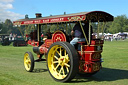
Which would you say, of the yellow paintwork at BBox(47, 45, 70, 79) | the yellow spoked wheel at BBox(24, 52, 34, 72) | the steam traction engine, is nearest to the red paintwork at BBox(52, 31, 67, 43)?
the steam traction engine

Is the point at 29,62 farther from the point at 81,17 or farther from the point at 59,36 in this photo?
the point at 81,17

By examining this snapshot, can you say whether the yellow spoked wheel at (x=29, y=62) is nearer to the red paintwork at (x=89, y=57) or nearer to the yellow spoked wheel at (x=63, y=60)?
the yellow spoked wheel at (x=63, y=60)

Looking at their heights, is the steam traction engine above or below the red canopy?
below

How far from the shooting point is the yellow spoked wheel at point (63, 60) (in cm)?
490

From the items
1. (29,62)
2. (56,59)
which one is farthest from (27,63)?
(56,59)

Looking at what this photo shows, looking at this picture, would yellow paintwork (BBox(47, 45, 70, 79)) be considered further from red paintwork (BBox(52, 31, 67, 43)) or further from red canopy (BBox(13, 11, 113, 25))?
red canopy (BBox(13, 11, 113, 25))

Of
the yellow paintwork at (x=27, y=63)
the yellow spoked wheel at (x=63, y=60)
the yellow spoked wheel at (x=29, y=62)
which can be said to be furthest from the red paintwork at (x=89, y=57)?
the yellow paintwork at (x=27, y=63)

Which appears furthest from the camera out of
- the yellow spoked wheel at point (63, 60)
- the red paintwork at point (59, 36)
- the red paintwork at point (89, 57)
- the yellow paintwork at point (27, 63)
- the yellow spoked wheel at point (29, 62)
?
the yellow paintwork at point (27, 63)

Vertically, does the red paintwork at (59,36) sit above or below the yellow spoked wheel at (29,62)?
above

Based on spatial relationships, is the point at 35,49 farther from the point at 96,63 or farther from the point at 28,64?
the point at 96,63

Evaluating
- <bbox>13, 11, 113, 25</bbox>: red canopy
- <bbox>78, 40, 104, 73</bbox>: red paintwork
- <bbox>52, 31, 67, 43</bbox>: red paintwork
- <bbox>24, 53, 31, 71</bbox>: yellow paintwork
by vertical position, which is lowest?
<bbox>24, 53, 31, 71</bbox>: yellow paintwork

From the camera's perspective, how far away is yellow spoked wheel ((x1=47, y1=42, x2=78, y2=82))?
4.90 metres

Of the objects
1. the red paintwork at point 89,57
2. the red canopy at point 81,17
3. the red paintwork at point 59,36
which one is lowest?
the red paintwork at point 89,57

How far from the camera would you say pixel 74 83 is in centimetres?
516
